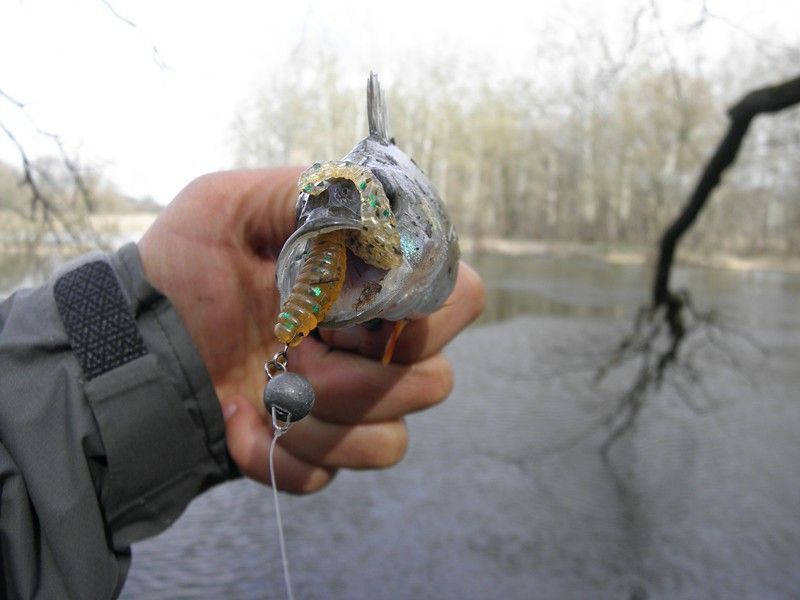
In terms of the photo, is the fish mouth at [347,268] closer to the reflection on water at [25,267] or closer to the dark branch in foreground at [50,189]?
the dark branch in foreground at [50,189]

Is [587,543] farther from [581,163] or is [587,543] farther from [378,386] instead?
[581,163]

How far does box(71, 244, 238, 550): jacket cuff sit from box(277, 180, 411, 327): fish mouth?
85 centimetres

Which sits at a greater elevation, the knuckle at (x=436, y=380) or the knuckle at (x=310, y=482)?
the knuckle at (x=436, y=380)

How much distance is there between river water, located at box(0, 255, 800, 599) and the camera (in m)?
4.88

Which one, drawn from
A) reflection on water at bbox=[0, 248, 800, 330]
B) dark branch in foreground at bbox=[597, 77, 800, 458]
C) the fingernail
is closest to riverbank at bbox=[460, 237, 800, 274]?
reflection on water at bbox=[0, 248, 800, 330]

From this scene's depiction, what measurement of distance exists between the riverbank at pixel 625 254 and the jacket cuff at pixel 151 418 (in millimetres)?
19505

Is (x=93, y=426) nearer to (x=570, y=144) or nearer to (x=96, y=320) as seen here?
(x=96, y=320)

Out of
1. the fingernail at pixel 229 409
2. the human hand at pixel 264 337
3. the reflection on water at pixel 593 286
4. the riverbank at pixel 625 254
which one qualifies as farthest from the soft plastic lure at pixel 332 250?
the riverbank at pixel 625 254

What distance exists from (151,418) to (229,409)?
362 mm

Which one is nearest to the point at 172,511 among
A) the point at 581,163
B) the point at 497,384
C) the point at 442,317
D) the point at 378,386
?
the point at 378,386

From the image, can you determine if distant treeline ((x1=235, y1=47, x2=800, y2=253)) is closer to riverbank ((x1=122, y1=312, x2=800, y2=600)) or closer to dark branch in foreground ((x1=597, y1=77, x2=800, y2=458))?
dark branch in foreground ((x1=597, y1=77, x2=800, y2=458))

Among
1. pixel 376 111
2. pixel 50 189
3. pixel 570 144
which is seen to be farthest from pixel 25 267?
pixel 570 144

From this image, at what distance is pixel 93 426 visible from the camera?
1.59m

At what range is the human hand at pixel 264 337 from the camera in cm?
185
